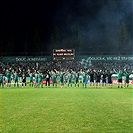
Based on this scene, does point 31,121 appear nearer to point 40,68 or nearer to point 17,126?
point 17,126

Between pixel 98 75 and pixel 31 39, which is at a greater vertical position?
pixel 31 39

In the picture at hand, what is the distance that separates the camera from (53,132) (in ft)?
24.6

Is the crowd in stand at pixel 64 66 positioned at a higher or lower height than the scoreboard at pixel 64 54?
lower

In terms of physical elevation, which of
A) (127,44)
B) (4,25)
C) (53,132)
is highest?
(4,25)

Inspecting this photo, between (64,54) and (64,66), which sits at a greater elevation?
(64,54)

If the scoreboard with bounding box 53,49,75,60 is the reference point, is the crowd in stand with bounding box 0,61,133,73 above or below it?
below

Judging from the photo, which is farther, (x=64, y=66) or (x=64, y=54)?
(x=64, y=66)

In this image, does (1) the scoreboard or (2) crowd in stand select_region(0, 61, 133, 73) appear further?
(2) crowd in stand select_region(0, 61, 133, 73)

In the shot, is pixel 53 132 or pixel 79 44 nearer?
pixel 53 132

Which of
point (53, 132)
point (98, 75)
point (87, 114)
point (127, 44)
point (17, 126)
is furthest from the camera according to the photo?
point (127, 44)

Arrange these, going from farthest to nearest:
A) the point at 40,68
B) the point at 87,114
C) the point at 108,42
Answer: the point at 108,42 → the point at 40,68 → the point at 87,114

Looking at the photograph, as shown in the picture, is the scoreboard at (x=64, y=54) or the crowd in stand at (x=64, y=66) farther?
the crowd in stand at (x=64, y=66)

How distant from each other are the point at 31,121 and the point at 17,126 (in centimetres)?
86

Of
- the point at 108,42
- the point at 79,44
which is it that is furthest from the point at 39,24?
the point at 108,42
